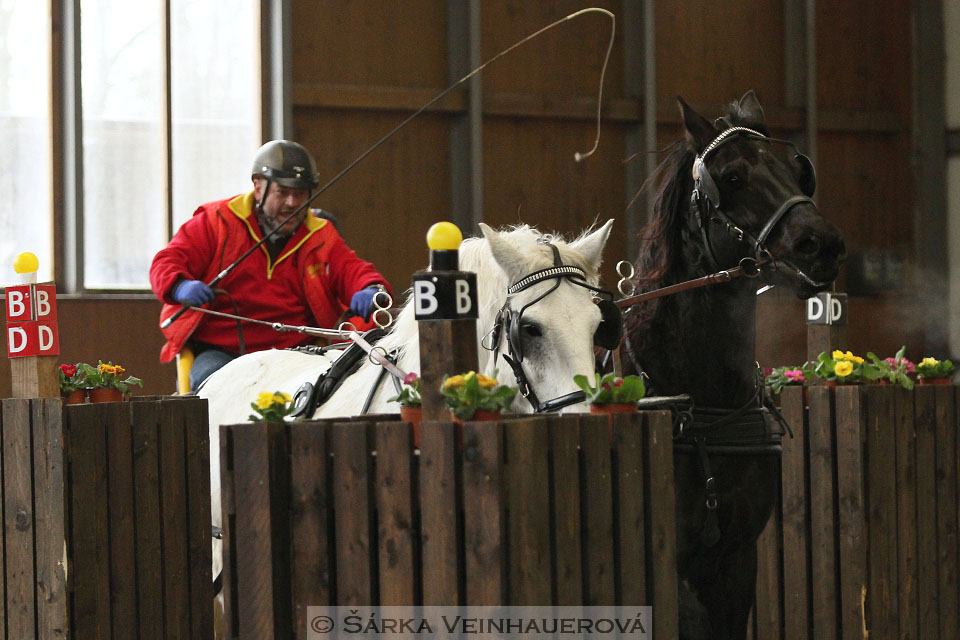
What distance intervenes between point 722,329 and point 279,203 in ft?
6.87

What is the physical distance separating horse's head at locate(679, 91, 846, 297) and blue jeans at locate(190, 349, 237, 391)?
206 cm

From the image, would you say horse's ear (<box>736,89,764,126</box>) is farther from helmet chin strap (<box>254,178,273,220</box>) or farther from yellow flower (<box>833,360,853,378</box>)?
helmet chin strap (<box>254,178,273,220</box>)

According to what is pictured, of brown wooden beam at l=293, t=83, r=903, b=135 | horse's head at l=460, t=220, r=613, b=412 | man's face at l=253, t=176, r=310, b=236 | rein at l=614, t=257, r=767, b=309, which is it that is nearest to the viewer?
horse's head at l=460, t=220, r=613, b=412

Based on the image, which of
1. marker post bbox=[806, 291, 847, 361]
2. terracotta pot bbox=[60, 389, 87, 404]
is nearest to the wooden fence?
marker post bbox=[806, 291, 847, 361]

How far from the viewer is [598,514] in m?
2.18

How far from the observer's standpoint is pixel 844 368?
3.78 m

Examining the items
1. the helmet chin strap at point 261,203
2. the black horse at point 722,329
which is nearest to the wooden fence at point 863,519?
the black horse at point 722,329

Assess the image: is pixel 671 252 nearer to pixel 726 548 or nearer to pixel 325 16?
pixel 726 548

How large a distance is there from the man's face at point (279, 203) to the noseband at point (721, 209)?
6.21 ft

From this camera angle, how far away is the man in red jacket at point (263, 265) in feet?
14.7

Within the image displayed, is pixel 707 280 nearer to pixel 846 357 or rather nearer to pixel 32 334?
pixel 846 357

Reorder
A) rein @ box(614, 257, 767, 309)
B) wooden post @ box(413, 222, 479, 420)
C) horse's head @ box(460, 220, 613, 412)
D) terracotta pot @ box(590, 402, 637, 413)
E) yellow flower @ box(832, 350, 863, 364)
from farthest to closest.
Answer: yellow flower @ box(832, 350, 863, 364) → rein @ box(614, 257, 767, 309) → horse's head @ box(460, 220, 613, 412) → terracotta pot @ box(590, 402, 637, 413) → wooden post @ box(413, 222, 479, 420)

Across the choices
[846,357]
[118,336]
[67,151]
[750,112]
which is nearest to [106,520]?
[750,112]

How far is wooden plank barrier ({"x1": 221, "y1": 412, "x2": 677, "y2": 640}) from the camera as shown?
2016 millimetres
